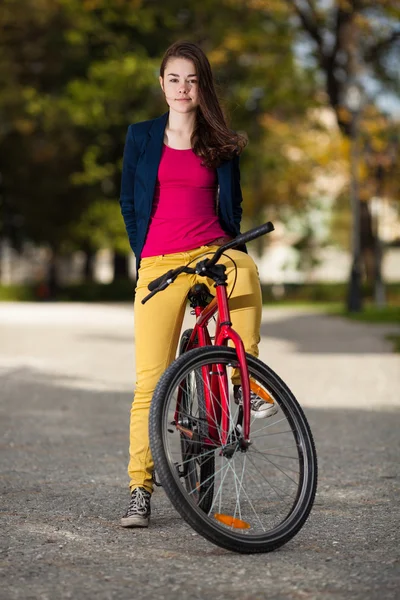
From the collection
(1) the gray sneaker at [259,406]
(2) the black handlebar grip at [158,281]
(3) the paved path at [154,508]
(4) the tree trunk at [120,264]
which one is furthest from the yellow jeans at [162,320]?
(4) the tree trunk at [120,264]

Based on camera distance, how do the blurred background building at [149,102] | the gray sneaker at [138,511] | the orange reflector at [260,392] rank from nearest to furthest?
1. the orange reflector at [260,392]
2. the gray sneaker at [138,511]
3. the blurred background building at [149,102]

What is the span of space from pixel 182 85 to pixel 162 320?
985mm

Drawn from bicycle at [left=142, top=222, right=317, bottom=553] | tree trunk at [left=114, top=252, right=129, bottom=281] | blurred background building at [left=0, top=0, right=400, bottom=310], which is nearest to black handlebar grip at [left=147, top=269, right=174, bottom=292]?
bicycle at [left=142, top=222, right=317, bottom=553]

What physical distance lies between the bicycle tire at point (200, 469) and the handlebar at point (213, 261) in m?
0.39

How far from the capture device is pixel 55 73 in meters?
45.4

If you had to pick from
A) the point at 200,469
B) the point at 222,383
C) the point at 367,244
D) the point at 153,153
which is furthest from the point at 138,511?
the point at 367,244

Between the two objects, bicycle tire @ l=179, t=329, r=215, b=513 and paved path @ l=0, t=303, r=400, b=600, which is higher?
bicycle tire @ l=179, t=329, r=215, b=513

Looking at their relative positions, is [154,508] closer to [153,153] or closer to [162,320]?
[162,320]

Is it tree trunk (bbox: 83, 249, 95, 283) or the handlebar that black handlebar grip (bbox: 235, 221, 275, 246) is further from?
tree trunk (bbox: 83, 249, 95, 283)

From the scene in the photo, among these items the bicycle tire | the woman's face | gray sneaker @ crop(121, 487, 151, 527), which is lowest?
gray sneaker @ crop(121, 487, 151, 527)

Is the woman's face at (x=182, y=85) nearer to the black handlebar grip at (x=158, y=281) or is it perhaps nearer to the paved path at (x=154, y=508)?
the black handlebar grip at (x=158, y=281)

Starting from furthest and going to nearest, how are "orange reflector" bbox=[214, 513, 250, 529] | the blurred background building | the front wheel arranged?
1. the blurred background building
2. "orange reflector" bbox=[214, 513, 250, 529]
3. the front wheel

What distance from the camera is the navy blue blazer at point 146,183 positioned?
200 inches

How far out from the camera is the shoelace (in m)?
5.05
